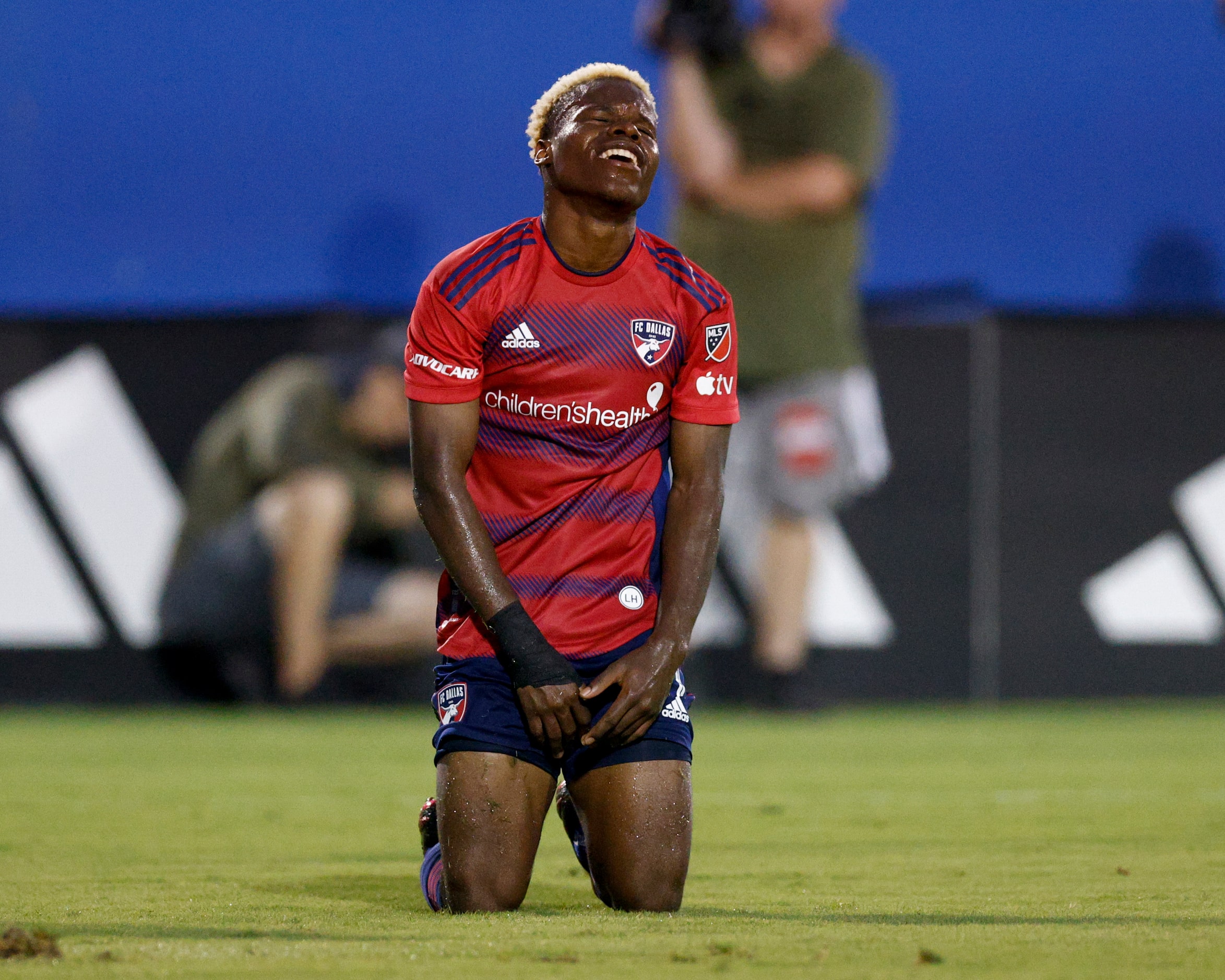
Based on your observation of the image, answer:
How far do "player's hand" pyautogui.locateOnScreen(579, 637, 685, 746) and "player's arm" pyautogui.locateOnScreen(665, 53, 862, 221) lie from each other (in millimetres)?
5026

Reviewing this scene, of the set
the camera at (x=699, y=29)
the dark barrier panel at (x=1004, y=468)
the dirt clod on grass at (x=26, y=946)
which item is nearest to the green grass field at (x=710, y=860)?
the dirt clod on grass at (x=26, y=946)

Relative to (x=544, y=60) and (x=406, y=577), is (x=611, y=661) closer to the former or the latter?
(x=406, y=577)

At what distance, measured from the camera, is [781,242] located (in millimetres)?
8008

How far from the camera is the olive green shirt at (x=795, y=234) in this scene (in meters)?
7.85

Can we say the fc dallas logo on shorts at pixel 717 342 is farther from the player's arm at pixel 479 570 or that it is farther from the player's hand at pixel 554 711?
the player's hand at pixel 554 711

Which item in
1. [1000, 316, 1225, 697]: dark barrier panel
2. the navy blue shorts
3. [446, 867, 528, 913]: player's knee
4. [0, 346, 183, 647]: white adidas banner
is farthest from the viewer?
[1000, 316, 1225, 697]: dark barrier panel

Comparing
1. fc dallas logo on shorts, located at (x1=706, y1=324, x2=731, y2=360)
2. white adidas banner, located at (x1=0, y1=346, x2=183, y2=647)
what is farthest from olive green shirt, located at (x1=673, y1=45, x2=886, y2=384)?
fc dallas logo on shorts, located at (x1=706, y1=324, x2=731, y2=360)

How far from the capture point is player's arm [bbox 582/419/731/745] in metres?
3.14

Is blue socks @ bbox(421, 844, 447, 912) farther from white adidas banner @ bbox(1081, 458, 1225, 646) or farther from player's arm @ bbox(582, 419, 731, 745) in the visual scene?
white adidas banner @ bbox(1081, 458, 1225, 646)

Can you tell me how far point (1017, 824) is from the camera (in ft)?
14.4

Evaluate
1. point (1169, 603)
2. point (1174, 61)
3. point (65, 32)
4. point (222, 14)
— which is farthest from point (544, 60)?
point (1169, 603)

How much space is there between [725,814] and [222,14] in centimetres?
701

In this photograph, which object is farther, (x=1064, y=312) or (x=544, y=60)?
(x=544, y=60)

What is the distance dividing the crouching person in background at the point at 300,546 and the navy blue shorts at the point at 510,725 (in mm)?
4435
